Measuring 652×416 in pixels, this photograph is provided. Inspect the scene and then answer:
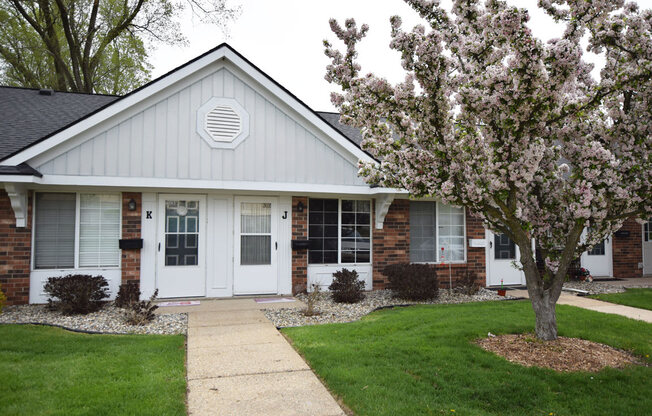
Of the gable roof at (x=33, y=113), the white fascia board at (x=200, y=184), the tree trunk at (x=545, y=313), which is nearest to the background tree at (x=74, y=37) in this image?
the gable roof at (x=33, y=113)

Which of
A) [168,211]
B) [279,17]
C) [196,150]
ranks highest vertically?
[279,17]

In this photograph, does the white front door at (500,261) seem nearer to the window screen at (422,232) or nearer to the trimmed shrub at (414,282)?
the window screen at (422,232)

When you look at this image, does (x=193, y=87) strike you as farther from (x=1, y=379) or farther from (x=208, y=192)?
(x=1, y=379)

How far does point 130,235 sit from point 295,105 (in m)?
4.23

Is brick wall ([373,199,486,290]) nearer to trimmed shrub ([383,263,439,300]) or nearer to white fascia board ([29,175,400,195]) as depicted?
trimmed shrub ([383,263,439,300])

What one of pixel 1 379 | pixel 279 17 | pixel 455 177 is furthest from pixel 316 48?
pixel 279 17

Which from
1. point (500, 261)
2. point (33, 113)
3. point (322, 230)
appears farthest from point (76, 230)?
point (500, 261)

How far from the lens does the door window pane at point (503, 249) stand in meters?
10.7

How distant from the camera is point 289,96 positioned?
29.3ft

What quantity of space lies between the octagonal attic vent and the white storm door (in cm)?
125

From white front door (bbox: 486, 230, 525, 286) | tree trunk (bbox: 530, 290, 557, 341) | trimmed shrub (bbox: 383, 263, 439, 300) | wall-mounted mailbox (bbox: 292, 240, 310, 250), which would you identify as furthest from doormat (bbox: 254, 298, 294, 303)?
white front door (bbox: 486, 230, 525, 286)

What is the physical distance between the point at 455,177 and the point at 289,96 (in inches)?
208

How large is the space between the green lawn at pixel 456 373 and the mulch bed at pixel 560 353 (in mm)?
181

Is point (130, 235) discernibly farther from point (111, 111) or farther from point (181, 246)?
point (111, 111)
